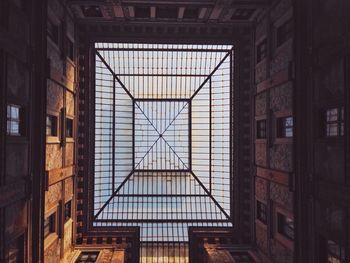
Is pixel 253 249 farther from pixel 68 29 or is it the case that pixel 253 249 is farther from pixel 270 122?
pixel 68 29

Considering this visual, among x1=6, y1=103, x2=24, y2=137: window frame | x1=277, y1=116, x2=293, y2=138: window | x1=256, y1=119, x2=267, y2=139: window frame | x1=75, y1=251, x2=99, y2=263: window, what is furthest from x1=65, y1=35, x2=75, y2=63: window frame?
x1=277, y1=116, x2=293, y2=138: window

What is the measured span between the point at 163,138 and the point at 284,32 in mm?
12025

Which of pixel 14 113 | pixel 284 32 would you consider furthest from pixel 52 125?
pixel 284 32

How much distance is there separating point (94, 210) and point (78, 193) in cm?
206

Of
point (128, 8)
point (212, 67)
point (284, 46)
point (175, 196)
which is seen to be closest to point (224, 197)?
point (175, 196)

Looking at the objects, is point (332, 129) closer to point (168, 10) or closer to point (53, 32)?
point (168, 10)

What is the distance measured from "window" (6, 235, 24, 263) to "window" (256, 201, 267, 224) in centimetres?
1327

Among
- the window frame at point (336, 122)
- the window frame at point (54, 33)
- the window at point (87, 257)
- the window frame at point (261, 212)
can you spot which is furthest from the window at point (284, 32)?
the window at point (87, 257)

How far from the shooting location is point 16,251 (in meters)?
13.3

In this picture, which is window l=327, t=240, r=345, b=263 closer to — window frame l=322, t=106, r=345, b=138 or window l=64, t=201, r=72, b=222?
window frame l=322, t=106, r=345, b=138

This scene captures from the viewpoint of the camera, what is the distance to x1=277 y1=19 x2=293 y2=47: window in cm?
1705

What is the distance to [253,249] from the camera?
21.6 metres

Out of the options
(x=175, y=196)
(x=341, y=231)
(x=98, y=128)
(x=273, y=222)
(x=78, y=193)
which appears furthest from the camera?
(x=175, y=196)

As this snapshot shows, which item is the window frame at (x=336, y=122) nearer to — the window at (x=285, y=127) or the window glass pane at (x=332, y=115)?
the window glass pane at (x=332, y=115)
